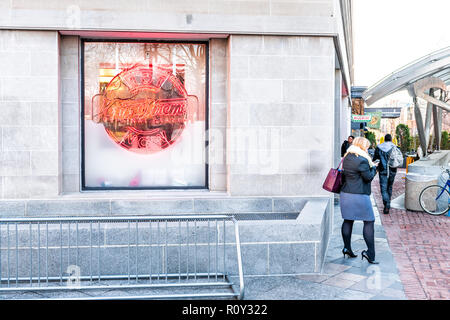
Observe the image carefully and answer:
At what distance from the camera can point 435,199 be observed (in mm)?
12422

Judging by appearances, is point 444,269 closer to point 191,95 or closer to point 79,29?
point 191,95

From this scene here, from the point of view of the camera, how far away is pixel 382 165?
1252cm

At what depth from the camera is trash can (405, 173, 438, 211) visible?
12.7 m

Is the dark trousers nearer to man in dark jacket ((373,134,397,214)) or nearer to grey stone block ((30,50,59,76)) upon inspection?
man in dark jacket ((373,134,397,214))

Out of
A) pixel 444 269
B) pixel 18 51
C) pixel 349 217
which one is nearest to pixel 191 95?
pixel 18 51

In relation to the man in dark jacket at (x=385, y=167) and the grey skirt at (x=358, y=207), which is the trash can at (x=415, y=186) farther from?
the grey skirt at (x=358, y=207)

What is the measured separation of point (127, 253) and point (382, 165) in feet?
25.8

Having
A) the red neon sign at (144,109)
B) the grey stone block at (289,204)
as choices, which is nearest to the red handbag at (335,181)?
the grey stone block at (289,204)

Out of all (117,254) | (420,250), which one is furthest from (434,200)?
(117,254)

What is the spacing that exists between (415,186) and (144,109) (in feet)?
23.4

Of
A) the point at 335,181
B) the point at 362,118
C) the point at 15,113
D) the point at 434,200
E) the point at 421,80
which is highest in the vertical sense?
the point at 421,80

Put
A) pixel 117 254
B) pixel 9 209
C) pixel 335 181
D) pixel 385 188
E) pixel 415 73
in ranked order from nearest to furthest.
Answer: pixel 117 254 < pixel 335 181 < pixel 9 209 < pixel 385 188 < pixel 415 73

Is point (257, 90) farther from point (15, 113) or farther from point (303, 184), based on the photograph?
point (15, 113)
